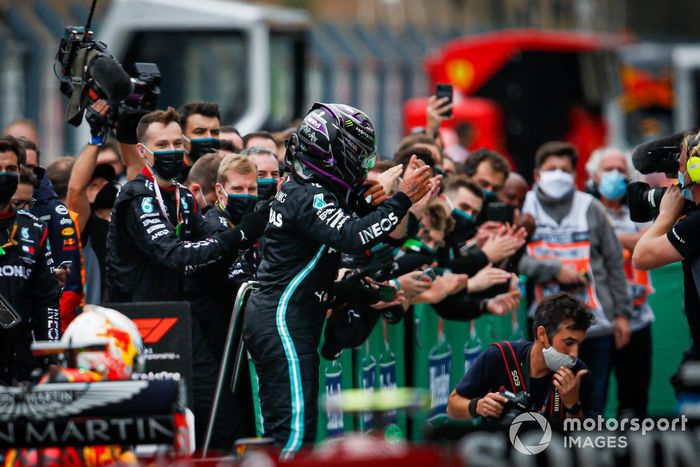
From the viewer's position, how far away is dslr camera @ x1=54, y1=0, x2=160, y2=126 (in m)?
8.45

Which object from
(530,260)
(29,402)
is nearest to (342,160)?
(29,402)

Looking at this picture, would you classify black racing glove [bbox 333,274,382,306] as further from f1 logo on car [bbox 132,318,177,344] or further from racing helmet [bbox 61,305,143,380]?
racing helmet [bbox 61,305,143,380]

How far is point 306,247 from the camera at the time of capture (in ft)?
24.7

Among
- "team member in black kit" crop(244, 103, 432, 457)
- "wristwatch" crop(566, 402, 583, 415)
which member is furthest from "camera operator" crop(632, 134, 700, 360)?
"team member in black kit" crop(244, 103, 432, 457)

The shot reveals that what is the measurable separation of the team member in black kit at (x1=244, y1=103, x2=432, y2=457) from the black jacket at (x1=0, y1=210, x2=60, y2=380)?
47.3 inches

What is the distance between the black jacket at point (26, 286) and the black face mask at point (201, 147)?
1.87m

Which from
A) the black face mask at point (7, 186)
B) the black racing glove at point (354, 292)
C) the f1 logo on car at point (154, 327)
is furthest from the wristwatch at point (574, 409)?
the black face mask at point (7, 186)

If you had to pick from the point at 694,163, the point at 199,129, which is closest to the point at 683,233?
the point at 694,163

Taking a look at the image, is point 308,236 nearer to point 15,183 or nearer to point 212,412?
point 212,412

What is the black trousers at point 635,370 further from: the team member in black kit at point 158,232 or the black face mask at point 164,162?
the black face mask at point 164,162

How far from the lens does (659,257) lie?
763cm

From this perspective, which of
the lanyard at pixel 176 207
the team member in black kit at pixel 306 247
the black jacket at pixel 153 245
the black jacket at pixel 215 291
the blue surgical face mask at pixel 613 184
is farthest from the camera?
the blue surgical face mask at pixel 613 184

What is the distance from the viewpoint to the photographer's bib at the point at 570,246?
35.5 feet

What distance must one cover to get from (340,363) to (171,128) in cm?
168
